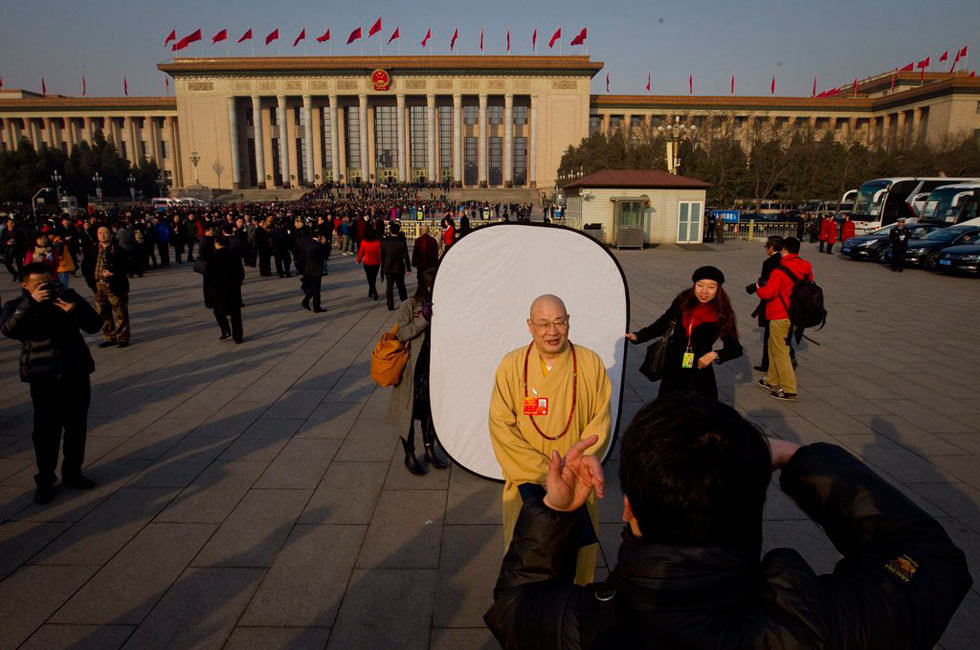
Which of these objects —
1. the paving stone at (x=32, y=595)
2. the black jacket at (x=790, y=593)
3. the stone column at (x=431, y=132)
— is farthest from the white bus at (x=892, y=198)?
the stone column at (x=431, y=132)

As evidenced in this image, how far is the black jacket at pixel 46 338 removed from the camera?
4.48 metres

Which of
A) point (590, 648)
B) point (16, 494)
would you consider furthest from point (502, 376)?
point (16, 494)

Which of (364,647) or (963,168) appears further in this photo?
(963,168)

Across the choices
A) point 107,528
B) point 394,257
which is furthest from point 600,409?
point 394,257

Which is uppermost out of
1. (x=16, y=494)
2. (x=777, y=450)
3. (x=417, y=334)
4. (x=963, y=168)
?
(x=963, y=168)

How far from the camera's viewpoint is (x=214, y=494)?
4.67 meters

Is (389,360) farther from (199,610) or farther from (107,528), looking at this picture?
(107,528)

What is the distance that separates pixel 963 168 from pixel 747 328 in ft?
153

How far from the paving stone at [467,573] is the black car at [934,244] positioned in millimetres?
21046

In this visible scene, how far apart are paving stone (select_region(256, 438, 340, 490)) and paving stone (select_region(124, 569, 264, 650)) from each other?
3.97 feet

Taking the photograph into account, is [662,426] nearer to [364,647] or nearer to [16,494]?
[364,647]

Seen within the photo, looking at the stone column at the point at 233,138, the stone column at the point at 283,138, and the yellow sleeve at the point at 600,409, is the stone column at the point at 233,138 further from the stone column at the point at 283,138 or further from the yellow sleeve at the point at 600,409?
the yellow sleeve at the point at 600,409

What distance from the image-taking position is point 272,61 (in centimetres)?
7094

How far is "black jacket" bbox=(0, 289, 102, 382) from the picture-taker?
4480 millimetres
